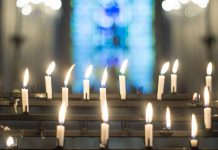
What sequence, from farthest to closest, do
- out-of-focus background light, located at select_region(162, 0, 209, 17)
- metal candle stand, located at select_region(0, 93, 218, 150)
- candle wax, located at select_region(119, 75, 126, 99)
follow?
1. out-of-focus background light, located at select_region(162, 0, 209, 17)
2. candle wax, located at select_region(119, 75, 126, 99)
3. metal candle stand, located at select_region(0, 93, 218, 150)

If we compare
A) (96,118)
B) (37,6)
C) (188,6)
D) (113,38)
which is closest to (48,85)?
(96,118)

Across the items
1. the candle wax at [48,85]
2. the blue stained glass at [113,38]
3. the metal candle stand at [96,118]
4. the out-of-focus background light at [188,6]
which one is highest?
the out-of-focus background light at [188,6]

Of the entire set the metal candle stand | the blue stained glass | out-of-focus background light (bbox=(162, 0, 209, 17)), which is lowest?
the metal candle stand

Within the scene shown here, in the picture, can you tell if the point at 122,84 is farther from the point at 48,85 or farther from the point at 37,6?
the point at 37,6

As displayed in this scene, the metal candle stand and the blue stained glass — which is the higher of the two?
the blue stained glass

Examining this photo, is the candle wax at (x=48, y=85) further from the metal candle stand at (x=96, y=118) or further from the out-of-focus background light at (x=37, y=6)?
the out-of-focus background light at (x=37, y=6)

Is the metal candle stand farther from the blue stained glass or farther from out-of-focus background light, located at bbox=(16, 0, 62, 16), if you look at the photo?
out-of-focus background light, located at bbox=(16, 0, 62, 16)

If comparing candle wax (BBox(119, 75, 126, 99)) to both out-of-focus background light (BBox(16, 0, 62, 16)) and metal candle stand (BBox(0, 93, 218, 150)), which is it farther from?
out-of-focus background light (BBox(16, 0, 62, 16))

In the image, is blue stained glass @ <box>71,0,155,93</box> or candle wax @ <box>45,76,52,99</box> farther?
blue stained glass @ <box>71,0,155,93</box>

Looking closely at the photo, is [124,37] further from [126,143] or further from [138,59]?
[126,143]

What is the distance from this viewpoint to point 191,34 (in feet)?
32.4

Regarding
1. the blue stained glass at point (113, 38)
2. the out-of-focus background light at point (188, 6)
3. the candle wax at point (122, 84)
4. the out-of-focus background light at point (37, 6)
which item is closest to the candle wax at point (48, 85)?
the candle wax at point (122, 84)

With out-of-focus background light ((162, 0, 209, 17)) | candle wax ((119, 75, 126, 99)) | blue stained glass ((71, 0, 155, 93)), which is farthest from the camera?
out-of-focus background light ((162, 0, 209, 17))

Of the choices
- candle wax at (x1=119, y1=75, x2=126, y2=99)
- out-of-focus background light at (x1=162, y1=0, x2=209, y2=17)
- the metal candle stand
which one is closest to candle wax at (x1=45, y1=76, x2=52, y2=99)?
the metal candle stand
